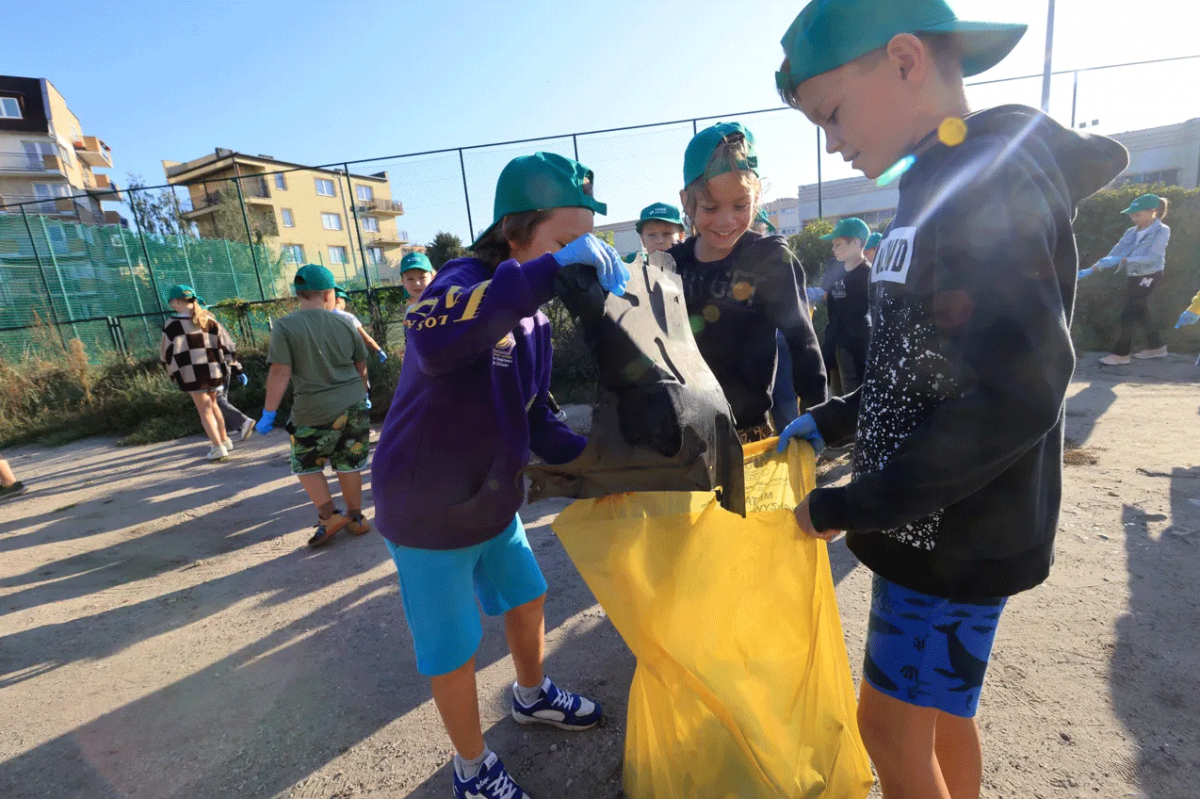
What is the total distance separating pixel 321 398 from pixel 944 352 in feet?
12.6

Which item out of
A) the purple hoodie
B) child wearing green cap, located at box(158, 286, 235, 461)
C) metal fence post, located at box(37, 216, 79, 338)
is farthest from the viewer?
metal fence post, located at box(37, 216, 79, 338)

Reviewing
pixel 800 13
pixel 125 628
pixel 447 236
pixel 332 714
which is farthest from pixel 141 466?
pixel 447 236

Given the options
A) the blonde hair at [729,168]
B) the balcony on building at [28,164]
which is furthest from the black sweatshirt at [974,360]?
the balcony on building at [28,164]

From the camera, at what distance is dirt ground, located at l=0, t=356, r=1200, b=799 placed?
187 cm

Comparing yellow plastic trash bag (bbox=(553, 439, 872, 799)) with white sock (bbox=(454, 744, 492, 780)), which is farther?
white sock (bbox=(454, 744, 492, 780))

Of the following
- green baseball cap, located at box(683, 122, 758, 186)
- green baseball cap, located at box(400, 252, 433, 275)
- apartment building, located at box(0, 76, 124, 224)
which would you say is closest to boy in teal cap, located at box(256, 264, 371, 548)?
green baseball cap, located at box(400, 252, 433, 275)

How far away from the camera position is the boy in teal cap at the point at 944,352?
2.81 feet

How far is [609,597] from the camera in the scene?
1336 millimetres

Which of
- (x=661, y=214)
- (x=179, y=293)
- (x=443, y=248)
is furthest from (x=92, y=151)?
(x=661, y=214)

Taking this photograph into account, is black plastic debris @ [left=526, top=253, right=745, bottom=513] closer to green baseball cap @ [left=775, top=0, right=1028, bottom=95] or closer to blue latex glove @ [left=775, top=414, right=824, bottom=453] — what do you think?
blue latex glove @ [left=775, top=414, right=824, bottom=453]

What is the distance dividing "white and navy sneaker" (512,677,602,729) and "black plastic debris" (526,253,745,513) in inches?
44.0

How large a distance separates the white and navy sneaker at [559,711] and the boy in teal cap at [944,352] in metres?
1.09

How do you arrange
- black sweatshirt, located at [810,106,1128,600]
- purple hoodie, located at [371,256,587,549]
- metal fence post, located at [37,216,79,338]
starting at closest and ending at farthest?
black sweatshirt, located at [810,106,1128,600]
purple hoodie, located at [371,256,587,549]
metal fence post, located at [37,216,79,338]

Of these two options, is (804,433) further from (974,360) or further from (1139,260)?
(1139,260)
